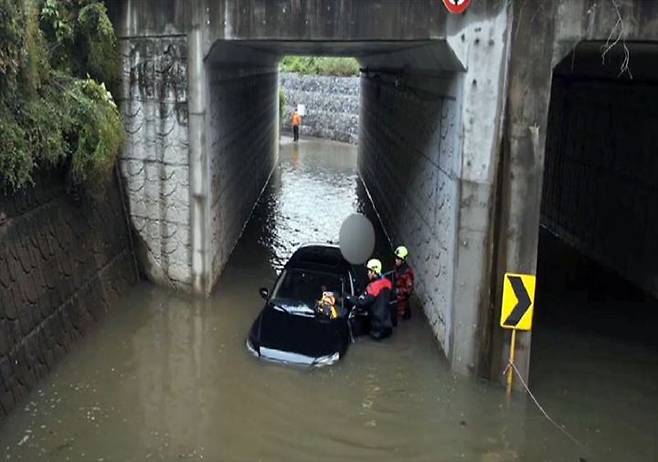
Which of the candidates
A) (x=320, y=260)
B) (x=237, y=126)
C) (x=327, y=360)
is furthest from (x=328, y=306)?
(x=237, y=126)

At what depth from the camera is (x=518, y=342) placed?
28.2ft

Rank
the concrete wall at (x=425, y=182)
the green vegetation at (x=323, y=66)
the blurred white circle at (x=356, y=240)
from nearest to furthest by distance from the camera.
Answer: the concrete wall at (x=425, y=182), the blurred white circle at (x=356, y=240), the green vegetation at (x=323, y=66)

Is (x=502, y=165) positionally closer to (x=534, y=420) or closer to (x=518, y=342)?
(x=518, y=342)

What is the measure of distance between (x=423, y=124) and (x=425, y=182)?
1.16m

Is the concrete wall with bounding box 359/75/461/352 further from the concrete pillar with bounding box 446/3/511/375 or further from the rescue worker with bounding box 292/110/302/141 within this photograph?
the rescue worker with bounding box 292/110/302/141

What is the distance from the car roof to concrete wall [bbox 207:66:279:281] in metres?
1.69

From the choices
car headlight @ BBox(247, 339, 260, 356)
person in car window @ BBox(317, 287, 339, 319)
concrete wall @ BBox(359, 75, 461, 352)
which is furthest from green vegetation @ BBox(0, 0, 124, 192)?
concrete wall @ BBox(359, 75, 461, 352)

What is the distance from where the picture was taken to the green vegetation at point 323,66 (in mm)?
35781

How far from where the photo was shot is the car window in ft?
32.6

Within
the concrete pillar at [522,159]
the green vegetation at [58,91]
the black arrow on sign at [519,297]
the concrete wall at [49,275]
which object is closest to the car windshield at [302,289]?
the concrete pillar at [522,159]

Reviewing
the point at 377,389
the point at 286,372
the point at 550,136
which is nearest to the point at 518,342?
the point at 377,389

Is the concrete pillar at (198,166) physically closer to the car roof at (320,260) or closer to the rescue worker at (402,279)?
the car roof at (320,260)

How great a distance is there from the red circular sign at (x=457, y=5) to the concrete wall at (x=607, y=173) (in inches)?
231

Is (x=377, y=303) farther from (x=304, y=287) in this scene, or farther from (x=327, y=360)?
(x=327, y=360)
